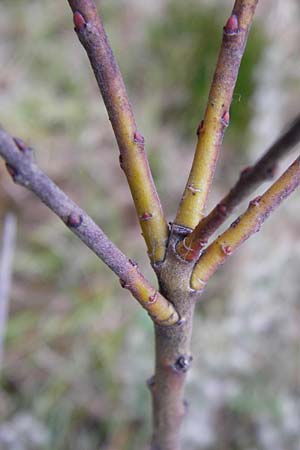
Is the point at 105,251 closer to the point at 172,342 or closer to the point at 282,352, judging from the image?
the point at 172,342

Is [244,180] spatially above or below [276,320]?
below

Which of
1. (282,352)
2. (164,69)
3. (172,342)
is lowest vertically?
(172,342)

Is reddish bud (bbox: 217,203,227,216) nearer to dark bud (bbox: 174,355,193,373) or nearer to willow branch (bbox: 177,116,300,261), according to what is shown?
willow branch (bbox: 177,116,300,261)

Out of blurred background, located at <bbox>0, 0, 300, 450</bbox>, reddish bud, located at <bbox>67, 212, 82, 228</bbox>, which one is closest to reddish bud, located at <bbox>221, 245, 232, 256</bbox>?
reddish bud, located at <bbox>67, 212, 82, 228</bbox>

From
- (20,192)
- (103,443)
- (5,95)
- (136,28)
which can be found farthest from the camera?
(136,28)

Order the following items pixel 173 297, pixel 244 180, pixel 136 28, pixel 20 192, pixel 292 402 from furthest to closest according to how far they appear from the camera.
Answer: pixel 136 28, pixel 20 192, pixel 292 402, pixel 173 297, pixel 244 180

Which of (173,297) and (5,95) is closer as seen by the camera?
(173,297)

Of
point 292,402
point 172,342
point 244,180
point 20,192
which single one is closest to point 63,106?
point 20,192

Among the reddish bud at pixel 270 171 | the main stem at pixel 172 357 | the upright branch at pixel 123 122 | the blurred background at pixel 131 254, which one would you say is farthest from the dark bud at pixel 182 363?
the blurred background at pixel 131 254
